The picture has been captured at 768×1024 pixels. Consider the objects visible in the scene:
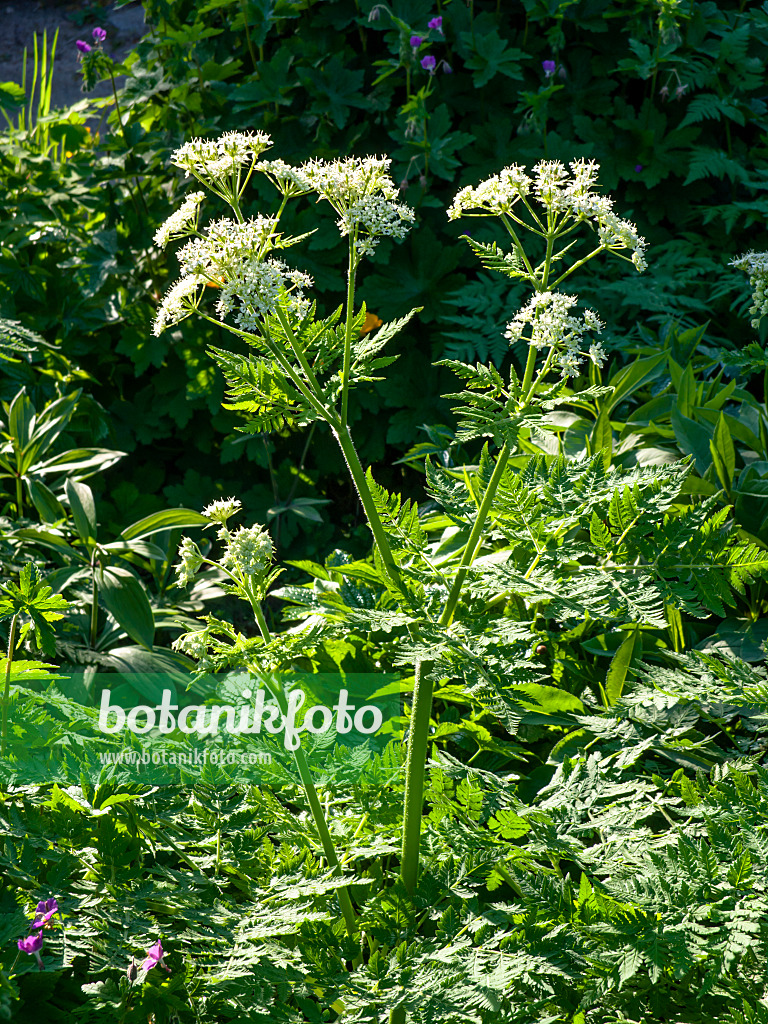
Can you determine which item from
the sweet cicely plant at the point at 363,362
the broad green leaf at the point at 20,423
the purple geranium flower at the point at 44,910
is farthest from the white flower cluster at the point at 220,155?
the broad green leaf at the point at 20,423

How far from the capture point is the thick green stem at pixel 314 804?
1.16 metres

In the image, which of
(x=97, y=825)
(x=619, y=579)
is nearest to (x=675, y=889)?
(x=619, y=579)

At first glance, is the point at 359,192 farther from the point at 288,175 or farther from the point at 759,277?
the point at 759,277

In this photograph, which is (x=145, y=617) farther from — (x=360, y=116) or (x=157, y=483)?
(x=360, y=116)

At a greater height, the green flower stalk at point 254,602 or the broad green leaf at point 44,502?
the green flower stalk at point 254,602

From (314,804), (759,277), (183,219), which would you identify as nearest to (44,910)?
(314,804)

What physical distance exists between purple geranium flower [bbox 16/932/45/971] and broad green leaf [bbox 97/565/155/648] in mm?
961

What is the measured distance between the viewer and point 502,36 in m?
3.12

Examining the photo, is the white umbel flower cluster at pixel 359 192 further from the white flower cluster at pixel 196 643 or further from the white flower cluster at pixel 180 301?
the white flower cluster at pixel 196 643

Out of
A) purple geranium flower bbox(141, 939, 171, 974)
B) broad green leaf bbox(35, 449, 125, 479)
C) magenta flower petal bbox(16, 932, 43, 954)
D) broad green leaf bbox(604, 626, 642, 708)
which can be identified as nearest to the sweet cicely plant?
purple geranium flower bbox(141, 939, 171, 974)

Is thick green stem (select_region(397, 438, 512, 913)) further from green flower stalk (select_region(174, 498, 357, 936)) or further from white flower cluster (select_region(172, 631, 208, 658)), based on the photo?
white flower cluster (select_region(172, 631, 208, 658))

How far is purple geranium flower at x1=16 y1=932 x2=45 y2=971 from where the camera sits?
1039 millimetres

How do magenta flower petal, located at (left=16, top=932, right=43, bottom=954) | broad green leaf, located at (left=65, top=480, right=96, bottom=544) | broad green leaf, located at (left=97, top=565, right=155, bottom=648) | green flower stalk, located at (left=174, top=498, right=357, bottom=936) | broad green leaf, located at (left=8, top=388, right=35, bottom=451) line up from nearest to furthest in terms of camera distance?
magenta flower petal, located at (left=16, top=932, right=43, bottom=954), green flower stalk, located at (left=174, top=498, right=357, bottom=936), broad green leaf, located at (left=97, top=565, right=155, bottom=648), broad green leaf, located at (left=65, top=480, right=96, bottom=544), broad green leaf, located at (left=8, top=388, right=35, bottom=451)

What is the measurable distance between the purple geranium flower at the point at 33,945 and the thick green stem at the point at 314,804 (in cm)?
35
